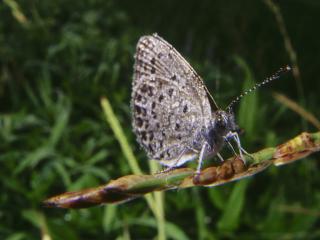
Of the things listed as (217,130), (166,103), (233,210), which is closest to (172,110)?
(166,103)

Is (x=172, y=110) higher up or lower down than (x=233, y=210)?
higher up

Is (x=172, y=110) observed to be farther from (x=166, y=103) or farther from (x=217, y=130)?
(x=217, y=130)

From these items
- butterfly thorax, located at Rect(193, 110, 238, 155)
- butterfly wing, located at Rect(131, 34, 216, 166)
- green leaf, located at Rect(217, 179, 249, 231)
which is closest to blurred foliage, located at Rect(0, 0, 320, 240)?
green leaf, located at Rect(217, 179, 249, 231)

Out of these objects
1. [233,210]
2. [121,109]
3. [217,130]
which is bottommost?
[233,210]

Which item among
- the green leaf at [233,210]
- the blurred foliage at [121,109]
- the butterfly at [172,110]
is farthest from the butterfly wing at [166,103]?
the green leaf at [233,210]

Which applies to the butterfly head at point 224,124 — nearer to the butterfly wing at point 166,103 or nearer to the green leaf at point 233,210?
the butterfly wing at point 166,103

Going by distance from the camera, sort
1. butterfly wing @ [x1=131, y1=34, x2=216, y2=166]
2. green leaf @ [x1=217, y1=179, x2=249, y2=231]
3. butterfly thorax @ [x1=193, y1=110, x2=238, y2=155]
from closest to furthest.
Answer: butterfly thorax @ [x1=193, y1=110, x2=238, y2=155] < butterfly wing @ [x1=131, y1=34, x2=216, y2=166] < green leaf @ [x1=217, y1=179, x2=249, y2=231]

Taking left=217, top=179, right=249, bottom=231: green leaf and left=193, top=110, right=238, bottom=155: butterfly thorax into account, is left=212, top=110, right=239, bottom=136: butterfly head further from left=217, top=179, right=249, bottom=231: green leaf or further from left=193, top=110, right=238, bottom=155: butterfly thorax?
left=217, top=179, right=249, bottom=231: green leaf
